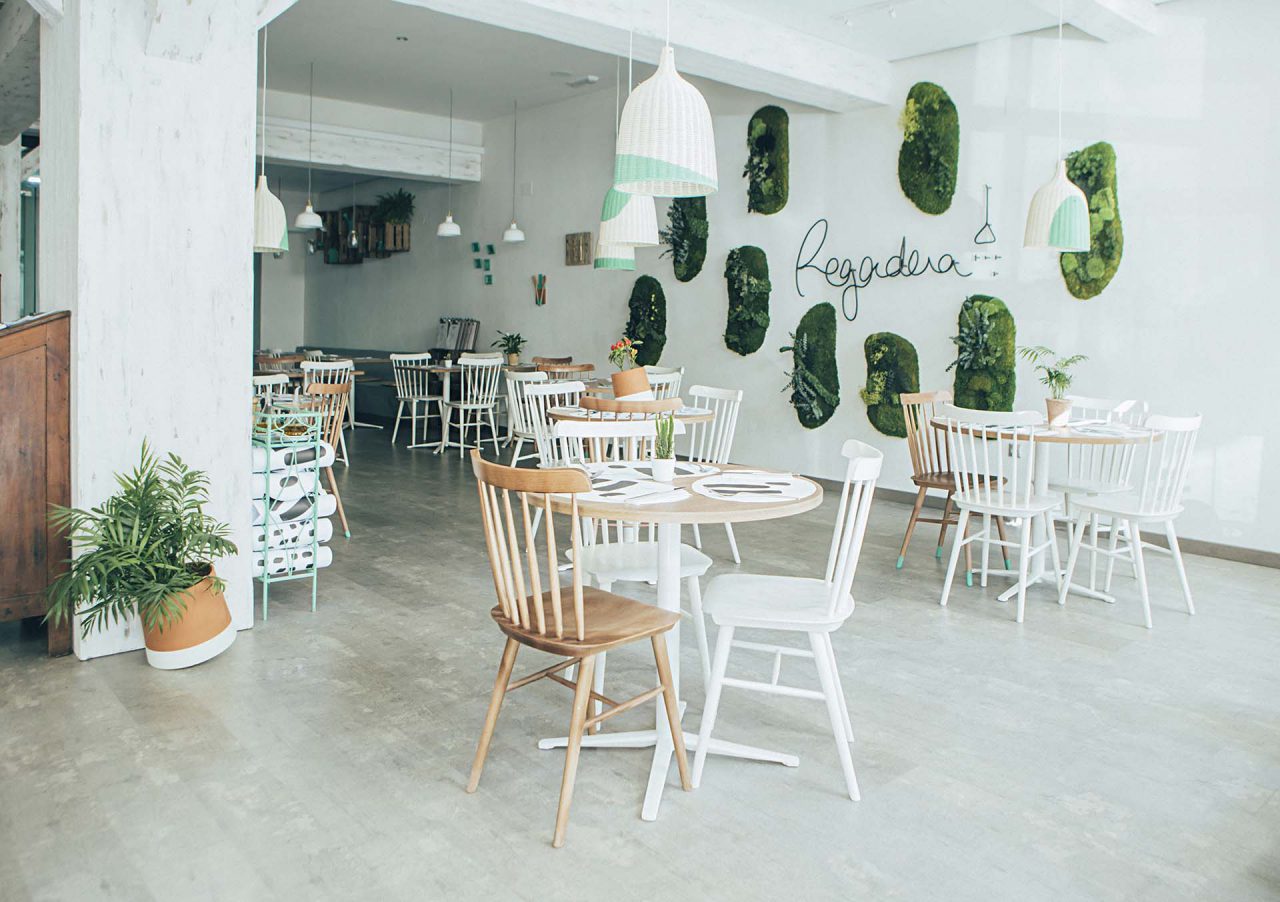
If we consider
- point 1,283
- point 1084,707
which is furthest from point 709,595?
point 1,283

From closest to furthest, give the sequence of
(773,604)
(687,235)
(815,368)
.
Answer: (773,604)
(815,368)
(687,235)

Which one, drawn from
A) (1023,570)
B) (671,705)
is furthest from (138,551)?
(1023,570)

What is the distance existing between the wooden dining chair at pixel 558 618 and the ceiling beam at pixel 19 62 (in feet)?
13.0

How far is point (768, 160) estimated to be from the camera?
8156mm

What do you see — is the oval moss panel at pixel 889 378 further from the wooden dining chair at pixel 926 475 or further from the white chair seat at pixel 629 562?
the white chair seat at pixel 629 562

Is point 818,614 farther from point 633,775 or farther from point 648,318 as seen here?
point 648,318

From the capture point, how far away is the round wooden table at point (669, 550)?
2.54 meters

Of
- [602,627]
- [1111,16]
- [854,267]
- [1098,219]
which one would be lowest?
[602,627]

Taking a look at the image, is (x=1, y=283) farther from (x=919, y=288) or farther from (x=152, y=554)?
(x=919, y=288)

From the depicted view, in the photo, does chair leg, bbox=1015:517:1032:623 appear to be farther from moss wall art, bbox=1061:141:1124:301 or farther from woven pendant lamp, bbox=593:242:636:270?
woven pendant lamp, bbox=593:242:636:270

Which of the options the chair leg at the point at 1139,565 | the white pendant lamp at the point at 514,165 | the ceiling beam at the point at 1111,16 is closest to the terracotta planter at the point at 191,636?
the chair leg at the point at 1139,565

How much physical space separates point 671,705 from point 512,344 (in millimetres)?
8186

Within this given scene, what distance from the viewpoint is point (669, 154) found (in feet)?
9.59

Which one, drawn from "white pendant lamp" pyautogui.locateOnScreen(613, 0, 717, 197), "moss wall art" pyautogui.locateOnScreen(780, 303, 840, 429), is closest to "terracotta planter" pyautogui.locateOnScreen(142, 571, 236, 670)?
"white pendant lamp" pyautogui.locateOnScreen(613, 0, 717, 197)
